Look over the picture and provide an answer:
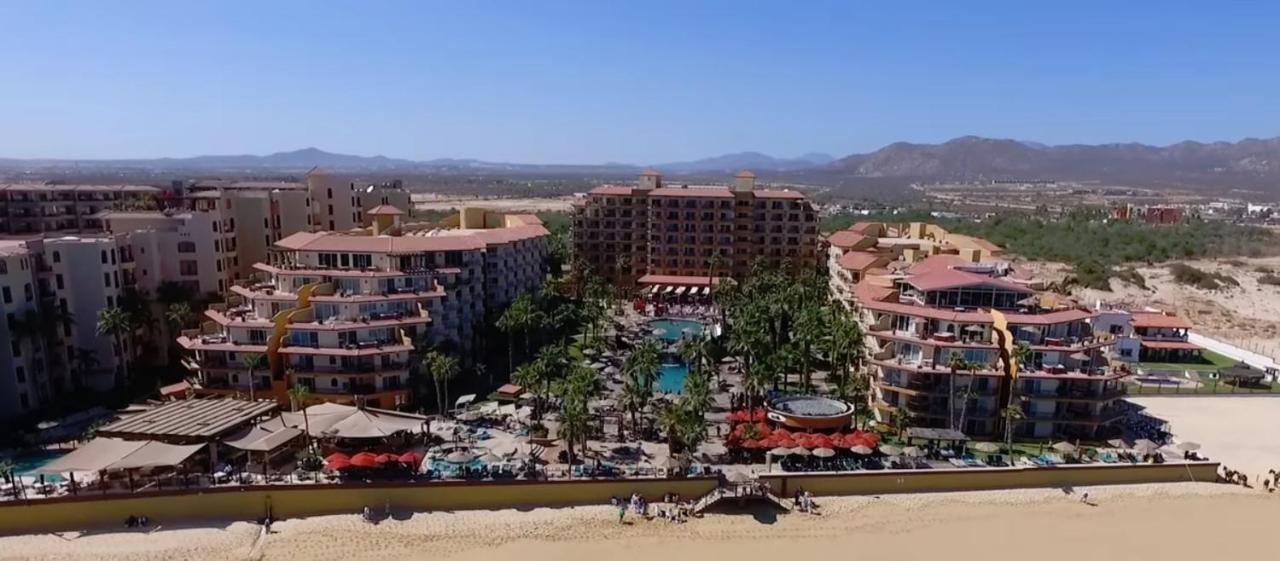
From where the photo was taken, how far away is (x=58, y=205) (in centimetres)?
9175

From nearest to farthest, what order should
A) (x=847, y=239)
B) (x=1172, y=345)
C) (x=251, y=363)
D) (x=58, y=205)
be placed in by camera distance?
Answer: (x=251, y=363)
(x=1172, y=345)
(x=847, y=239)
(x=58, y=205)

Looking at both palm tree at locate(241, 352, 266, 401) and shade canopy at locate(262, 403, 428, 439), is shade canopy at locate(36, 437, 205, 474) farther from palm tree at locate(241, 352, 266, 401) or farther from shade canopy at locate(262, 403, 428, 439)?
palm tree at locate(241, 352, 266, 401)

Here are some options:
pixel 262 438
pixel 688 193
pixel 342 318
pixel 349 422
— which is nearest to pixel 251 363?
pixel 342 318

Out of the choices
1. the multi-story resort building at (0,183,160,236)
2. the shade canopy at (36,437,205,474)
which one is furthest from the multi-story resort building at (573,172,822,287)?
the shade canopy at (36,437,205,474)

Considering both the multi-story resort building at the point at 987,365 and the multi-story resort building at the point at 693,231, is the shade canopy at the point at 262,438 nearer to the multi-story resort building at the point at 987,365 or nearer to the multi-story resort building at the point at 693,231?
the multi-story resort building at the point at 987,365

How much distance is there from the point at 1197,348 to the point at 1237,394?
14.4m

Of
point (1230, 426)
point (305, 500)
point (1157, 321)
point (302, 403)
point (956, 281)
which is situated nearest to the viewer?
point (305, 500)

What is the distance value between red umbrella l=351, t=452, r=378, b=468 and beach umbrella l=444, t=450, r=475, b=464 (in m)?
4.56

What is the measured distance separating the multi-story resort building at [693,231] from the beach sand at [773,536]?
70574 millimetres

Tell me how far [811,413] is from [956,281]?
1575 cm

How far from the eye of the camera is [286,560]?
39.2m

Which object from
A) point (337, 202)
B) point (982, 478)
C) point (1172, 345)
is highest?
point (337, 202)

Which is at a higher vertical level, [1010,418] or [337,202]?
[337,202]

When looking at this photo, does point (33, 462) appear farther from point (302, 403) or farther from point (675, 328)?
point (675, 328)
